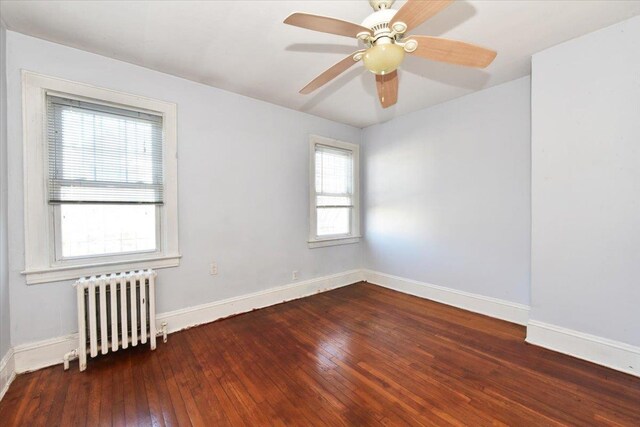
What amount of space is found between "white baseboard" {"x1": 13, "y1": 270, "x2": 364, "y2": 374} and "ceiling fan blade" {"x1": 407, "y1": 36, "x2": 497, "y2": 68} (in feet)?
9.62

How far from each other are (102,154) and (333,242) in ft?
9.51

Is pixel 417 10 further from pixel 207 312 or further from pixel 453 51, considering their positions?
pixel 207 312

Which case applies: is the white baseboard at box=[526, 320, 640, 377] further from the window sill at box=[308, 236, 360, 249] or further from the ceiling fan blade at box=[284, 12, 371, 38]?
the ceiling fan blade at box=[284, 12, 371, 38]

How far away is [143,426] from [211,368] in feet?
1.85

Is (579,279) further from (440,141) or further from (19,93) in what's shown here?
(19,93)

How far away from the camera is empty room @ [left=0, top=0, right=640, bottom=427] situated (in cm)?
171

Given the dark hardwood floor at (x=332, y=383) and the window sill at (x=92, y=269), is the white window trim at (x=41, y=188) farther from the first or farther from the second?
the dark hardwood floor at (x=332, y=383)

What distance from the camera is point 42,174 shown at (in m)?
2.04

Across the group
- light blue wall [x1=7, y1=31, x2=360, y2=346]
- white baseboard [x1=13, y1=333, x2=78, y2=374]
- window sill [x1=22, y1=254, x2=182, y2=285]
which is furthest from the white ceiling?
white baseboard [x1=13, y1=333, x2=78, y2=374]

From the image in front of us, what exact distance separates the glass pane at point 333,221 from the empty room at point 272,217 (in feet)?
3.05

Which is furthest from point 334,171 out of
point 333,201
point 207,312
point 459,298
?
point 207,312

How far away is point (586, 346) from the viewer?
2.12 m

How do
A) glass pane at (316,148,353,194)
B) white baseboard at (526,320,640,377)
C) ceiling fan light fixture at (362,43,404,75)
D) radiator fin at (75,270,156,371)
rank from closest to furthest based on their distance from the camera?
ceiling fan light fixture at (362,43,404,75) < white baseboard at (526,320,640,377) < radiator fin at (75,270,156,371) < glass pane at (316,148,353,194)

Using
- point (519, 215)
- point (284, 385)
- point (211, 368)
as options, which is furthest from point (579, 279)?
point (211, 368)
